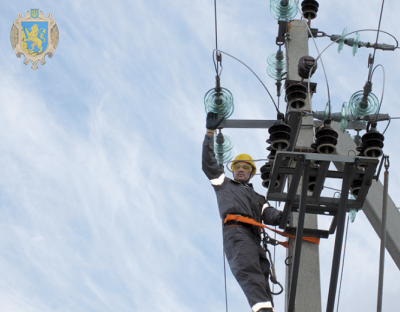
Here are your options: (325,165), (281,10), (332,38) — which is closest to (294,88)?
(325,165)

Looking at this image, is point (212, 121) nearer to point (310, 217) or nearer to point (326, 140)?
point (310, 217)

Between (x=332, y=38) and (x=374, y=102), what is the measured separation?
144 centimetres

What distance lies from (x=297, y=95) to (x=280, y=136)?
2.03 feet

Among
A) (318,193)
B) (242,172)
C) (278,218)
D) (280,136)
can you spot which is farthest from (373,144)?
(242,172)

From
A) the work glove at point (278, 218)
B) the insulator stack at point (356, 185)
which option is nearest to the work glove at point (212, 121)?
the work glove at point (278, 218)

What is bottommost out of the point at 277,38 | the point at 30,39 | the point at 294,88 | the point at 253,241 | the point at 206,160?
the point at 253,241

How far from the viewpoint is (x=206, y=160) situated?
235 inches

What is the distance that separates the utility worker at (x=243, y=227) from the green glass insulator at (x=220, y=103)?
0.95 feet

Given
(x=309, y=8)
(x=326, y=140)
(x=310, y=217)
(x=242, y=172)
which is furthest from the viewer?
(x=309, y=8)

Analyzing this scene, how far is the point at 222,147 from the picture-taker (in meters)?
7.66

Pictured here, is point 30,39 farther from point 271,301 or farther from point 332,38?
point 271,301

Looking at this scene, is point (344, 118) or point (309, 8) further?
point (309, 8)

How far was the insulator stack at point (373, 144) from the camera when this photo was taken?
16.5 ft

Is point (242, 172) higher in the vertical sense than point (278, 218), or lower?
higher
